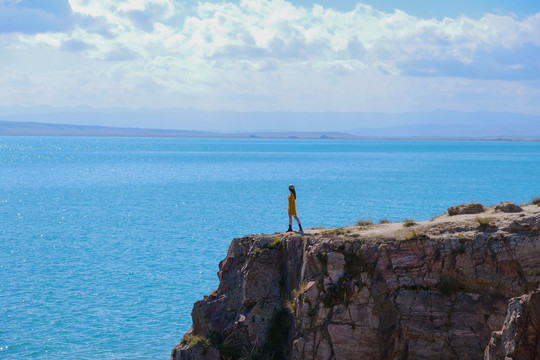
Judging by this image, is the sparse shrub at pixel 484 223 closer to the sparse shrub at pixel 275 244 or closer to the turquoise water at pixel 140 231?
the sparse shrub at pixel 275 244

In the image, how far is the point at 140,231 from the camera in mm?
58125

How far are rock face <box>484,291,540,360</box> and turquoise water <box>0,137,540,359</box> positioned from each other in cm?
1776

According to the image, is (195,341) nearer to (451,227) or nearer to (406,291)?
(406,291)

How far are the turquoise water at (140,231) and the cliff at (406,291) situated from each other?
35.2 feet

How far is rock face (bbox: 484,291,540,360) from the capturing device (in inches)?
497

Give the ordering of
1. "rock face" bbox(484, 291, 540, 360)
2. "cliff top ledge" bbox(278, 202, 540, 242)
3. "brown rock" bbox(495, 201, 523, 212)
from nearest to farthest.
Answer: "rock face" bbox(484, 291, 540, 360) → "cliff top ledge" bbox(278, 202, 540, 242) → "brown rock" bbox(495, 201, 523, 212)

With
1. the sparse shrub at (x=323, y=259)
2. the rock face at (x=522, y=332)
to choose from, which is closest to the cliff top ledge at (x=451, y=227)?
the sparse shrub at (x=323, y=259)

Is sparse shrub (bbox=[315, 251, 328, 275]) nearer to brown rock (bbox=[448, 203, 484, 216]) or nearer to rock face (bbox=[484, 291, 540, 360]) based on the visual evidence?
brown rock (bbox=[448, 203, 484, 216])

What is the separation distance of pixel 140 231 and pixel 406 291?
4226cm

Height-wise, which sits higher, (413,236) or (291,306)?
(413,236)

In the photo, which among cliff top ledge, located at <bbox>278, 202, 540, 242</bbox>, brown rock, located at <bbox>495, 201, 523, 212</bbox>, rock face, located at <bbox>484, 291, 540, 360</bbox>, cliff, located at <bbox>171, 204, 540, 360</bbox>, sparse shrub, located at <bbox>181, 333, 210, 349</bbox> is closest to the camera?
rock face, located at <bbox>484, 291, 540, 360</bbox>

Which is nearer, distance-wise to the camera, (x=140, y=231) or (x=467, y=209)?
(x=467, y=209)

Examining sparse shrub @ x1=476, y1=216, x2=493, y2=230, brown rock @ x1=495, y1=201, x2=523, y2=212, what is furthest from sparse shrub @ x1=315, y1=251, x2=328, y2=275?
brown rock @ x1=495, y1=201, x2=523, y2=212

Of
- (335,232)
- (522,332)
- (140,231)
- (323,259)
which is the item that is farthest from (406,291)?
(140,231)
